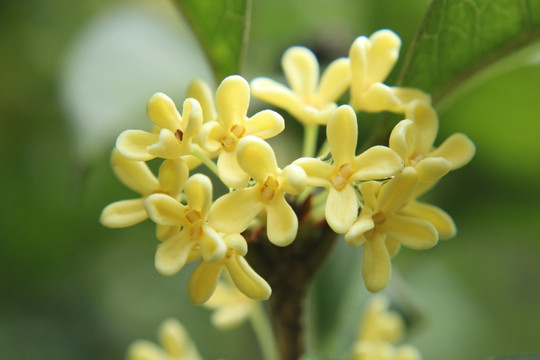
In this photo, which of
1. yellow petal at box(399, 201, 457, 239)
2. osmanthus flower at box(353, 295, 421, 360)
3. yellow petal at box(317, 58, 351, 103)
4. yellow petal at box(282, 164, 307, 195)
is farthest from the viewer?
osmanthus flower at box(353, 295, 421, 360)

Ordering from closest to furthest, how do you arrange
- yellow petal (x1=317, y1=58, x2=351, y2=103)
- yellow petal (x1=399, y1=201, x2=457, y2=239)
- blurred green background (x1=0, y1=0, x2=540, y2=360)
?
1. yellow petal (x1=399, y1=201, x2=457, y2=239)
2. yellow petal (x1=317, y1=58, x2=351, y2=103)
3. blurred green background (x1=0, y1=0, x2=540, y2=360)

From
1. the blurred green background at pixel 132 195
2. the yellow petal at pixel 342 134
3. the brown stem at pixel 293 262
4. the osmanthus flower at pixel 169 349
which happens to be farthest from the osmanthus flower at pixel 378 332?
the blurred green background at pixel 132 195

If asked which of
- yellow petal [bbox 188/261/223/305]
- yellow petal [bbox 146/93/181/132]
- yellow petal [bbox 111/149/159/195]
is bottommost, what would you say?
yellow petal [bbox 188/261/223/305]

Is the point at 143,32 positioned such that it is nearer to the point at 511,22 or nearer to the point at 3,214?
the point at 3,214

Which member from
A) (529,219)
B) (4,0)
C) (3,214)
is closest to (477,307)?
(529,219)

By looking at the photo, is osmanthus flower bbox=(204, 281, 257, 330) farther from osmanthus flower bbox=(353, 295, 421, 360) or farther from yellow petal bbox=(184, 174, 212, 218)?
yellow petal bbox=(184, 174, 212, 218)

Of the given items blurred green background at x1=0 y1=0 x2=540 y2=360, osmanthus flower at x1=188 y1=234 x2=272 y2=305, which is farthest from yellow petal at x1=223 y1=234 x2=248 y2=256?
blurred green background at x1=0 y1=0 x2=540 y2=360
